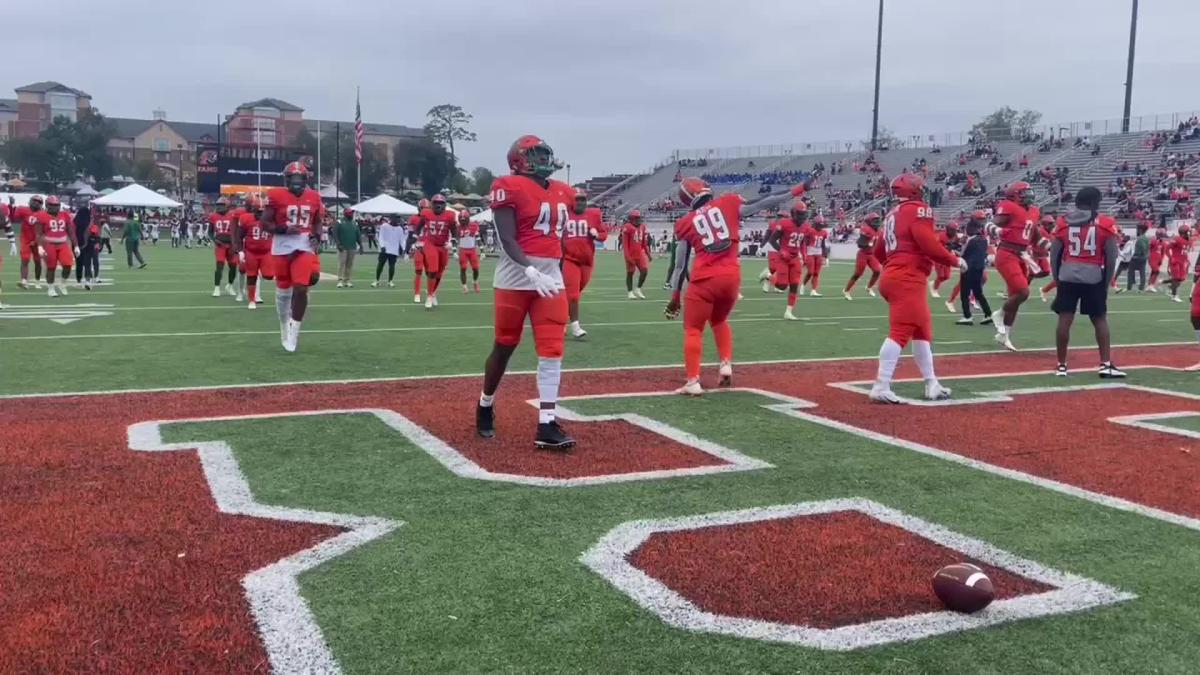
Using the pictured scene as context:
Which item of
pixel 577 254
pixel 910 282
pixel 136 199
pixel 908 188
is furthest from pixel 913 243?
pixel 136 199

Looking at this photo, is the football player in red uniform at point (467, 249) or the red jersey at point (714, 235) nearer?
the red jersey at point (714, 235)

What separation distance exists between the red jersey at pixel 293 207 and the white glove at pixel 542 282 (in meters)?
5.38

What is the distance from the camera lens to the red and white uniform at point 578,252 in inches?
470

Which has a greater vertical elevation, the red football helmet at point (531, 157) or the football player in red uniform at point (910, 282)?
the red football helmet at point (531, 157)

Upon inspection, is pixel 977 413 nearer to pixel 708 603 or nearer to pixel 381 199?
pixel 708 603

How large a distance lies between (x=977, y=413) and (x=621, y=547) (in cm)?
450

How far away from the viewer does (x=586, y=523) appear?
453 centimetres

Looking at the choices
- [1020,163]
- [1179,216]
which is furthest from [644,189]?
[1179,216]

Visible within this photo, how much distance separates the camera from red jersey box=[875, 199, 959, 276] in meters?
8.07

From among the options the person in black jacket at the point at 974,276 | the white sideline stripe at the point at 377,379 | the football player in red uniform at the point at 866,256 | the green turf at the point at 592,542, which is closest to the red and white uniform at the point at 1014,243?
the white sideline stripe at the point at 377,379

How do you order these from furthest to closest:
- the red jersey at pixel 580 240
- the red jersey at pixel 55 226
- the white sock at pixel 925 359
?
the red jersey at pixel 55 226
the red jersey at pixel 580 240
the white sock at pixel 925 359

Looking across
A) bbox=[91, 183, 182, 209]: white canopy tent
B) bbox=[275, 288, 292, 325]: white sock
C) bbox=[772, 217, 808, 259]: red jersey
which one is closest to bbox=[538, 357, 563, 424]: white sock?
bbox=[275, 288, 292, 325]: white sock

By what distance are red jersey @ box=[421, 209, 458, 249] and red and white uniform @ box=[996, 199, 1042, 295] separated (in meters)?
9.34

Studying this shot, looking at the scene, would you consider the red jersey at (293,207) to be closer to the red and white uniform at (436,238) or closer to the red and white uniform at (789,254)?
the red and white uniform at (436,238)
